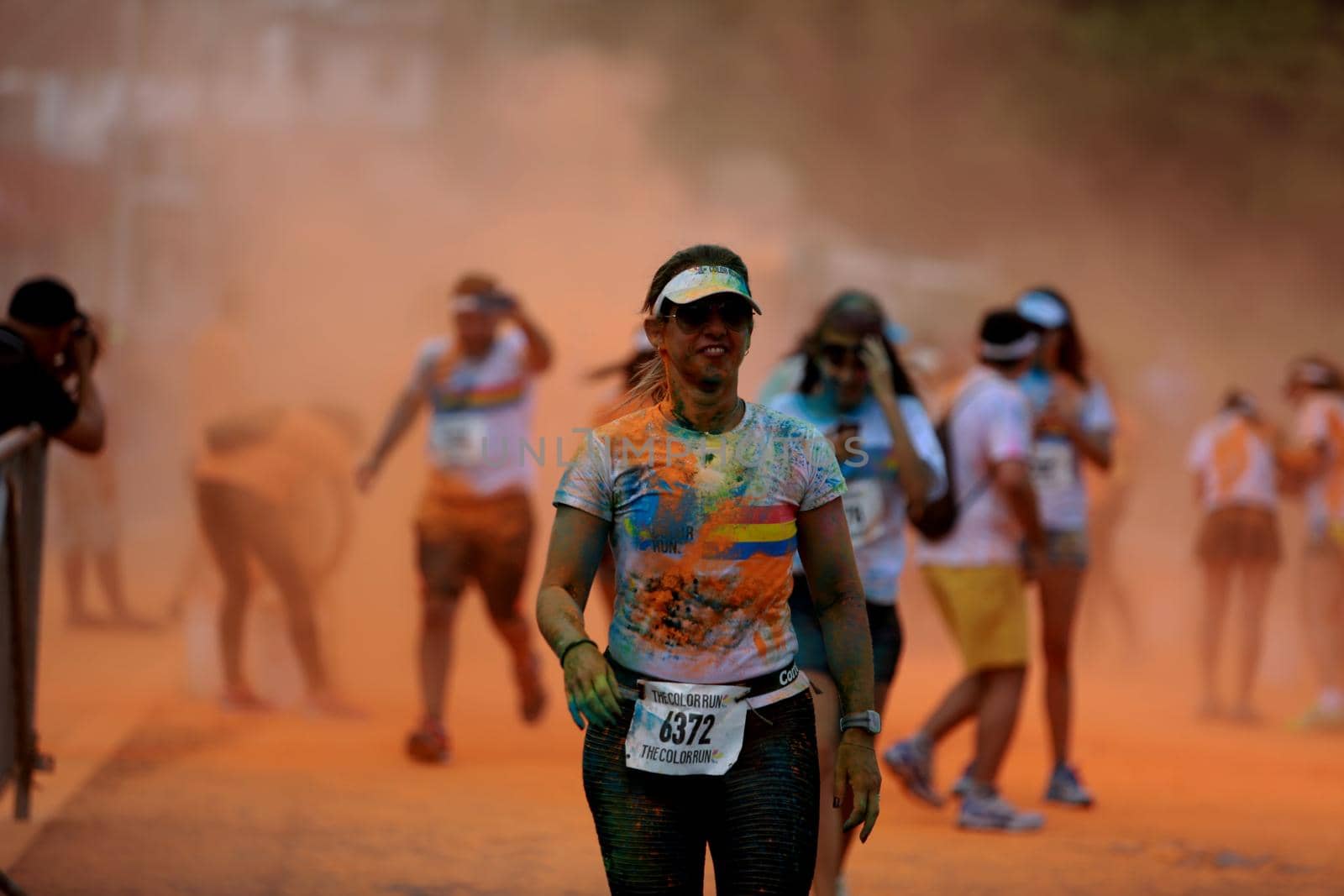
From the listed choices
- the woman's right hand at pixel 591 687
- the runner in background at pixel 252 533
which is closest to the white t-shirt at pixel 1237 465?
the runner in background at pixel 252 533

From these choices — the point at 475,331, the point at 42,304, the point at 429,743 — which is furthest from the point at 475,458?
the point at 42,304

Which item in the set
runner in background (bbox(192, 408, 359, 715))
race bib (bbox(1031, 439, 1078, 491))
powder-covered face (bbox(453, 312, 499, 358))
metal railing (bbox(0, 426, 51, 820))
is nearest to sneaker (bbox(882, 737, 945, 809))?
race bib (bbox(1031, 439, 1078, 491))

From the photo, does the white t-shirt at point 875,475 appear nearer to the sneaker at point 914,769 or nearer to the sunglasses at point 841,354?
the sunglasses at point 841,354

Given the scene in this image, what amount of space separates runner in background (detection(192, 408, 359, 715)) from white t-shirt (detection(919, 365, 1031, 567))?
3.83 meters

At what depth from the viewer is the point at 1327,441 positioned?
32.4ft

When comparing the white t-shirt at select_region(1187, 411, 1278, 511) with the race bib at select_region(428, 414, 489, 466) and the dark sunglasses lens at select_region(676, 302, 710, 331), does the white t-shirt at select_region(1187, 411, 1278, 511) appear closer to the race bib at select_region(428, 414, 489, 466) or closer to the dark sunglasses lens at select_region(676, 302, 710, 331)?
the race bib at select_region(428, 414, 489, 466)

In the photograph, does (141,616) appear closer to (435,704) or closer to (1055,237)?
(435,704)

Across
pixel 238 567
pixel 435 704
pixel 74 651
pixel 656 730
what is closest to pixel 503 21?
pixel 74 651

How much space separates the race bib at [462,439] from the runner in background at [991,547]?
7.28 ft

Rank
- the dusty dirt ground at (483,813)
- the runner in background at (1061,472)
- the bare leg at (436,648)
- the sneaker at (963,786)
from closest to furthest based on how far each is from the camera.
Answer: the dusty dirt ground at (483,813) < the sneaker at (963,786) < the runner in background at (1061,472) < the bare leg at (436,648)

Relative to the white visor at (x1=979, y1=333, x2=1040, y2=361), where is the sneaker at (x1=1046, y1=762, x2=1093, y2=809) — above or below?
below

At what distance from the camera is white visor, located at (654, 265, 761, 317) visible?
10.5 ft

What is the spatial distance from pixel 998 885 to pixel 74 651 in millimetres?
7379

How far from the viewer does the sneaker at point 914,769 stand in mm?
6730
